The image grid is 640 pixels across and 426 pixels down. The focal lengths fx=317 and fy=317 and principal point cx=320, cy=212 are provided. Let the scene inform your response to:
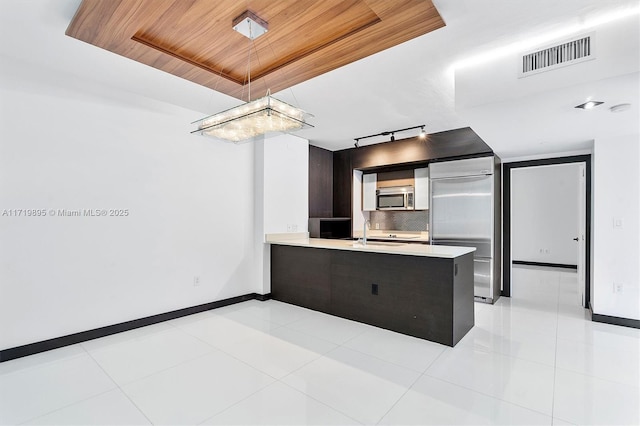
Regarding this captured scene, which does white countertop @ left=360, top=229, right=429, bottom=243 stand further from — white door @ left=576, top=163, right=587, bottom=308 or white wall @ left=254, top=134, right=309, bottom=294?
white door @ left=576, top=163, right=587, bottom=308

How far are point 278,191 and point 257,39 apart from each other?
2.81 metres

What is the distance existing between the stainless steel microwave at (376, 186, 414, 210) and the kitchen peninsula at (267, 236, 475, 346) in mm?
2062

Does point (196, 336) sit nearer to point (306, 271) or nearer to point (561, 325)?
point (306, 271)

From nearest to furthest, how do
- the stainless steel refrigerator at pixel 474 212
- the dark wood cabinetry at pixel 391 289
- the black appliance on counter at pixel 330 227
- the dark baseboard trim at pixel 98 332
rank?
the dark baseboard trim at pixel 98 332
the dark wood cabinetry at pixel 391 289
the stainless steel refrigerator at pixel 474 212
the black appliance on counter at pixel 330 227

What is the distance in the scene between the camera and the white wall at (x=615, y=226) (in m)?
3.79

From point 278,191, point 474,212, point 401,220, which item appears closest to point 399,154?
point 401,220

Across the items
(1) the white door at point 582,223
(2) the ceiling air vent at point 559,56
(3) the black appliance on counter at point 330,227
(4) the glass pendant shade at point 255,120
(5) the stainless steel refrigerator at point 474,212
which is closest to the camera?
(2) the ceiling air vent at point 559,56

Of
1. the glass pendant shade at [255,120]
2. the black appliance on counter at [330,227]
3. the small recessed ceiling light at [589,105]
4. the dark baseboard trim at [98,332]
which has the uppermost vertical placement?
the small recessed ceiling light at [589,105]

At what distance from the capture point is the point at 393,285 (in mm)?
3588

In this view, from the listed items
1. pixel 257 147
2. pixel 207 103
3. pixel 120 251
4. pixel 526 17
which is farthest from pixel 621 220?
pixel 120 251

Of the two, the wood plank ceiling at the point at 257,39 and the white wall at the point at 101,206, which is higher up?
the wood plank ceiling at the point at 257,39

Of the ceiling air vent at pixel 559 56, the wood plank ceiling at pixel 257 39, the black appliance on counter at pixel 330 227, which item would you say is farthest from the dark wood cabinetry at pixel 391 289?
the wood plank ceiling at pixel 257 39

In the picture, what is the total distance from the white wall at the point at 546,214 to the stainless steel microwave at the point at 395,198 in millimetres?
3288

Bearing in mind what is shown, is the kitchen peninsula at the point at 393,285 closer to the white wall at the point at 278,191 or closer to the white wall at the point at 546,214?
the white wall at the point at 278,191
